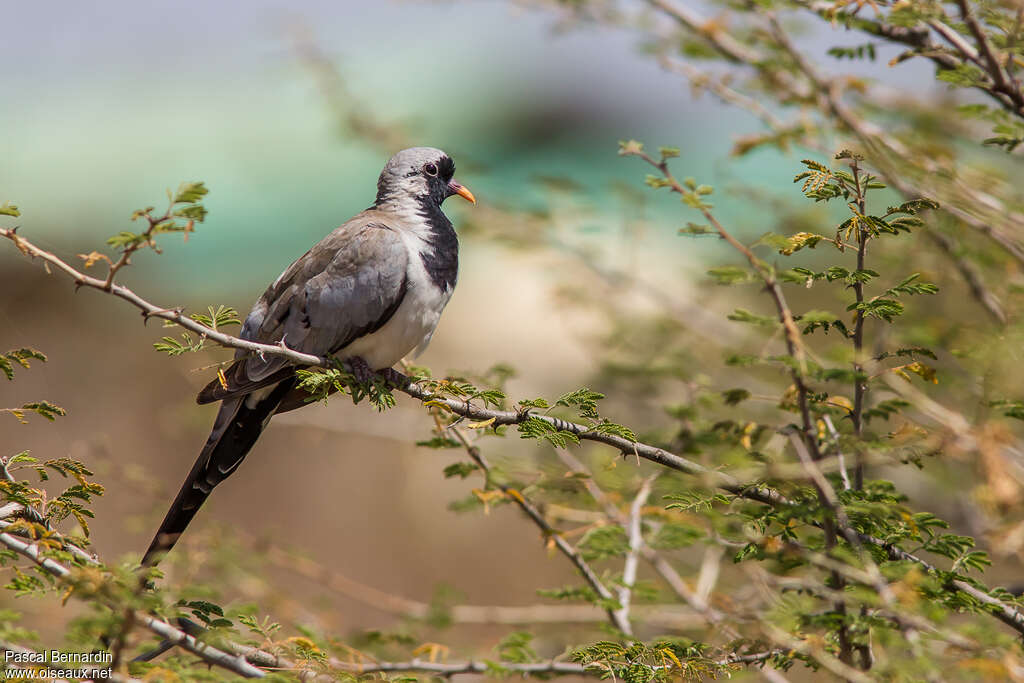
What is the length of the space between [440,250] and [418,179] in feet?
1.64

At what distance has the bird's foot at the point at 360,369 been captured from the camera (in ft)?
10.5

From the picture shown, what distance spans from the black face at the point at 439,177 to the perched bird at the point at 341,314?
395 millimetres

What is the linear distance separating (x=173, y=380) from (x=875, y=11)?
7.57 metres

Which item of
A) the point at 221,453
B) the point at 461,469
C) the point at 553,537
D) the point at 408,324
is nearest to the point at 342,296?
the point at 408,324

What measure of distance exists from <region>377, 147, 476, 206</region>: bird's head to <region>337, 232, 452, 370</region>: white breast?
1.39ft

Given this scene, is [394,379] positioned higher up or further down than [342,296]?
further down

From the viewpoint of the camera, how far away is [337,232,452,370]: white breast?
3.39 metres

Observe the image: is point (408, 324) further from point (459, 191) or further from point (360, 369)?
point (459, 191)

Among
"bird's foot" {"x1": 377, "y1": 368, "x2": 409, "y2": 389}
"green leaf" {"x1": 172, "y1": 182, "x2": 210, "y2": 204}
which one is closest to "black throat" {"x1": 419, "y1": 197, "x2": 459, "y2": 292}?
"bird's foot" {"x1": 377, "y1": 368, "x2": 409, "y2": 389}

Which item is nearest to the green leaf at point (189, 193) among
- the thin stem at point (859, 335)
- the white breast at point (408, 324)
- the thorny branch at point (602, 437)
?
the thorny branch at point (602, 437)

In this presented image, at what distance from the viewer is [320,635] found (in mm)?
3045

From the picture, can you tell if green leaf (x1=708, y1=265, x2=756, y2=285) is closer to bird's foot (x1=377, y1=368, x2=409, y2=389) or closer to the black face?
bird's foot (x1=377, y1=368, x2=409, y2=389)

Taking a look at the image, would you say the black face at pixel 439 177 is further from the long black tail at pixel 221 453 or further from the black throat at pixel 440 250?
the long black tail at pixel 221 453

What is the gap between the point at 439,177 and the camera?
156 inches
